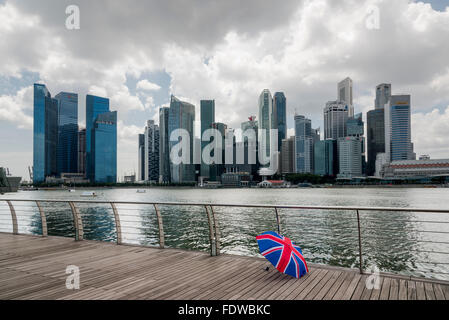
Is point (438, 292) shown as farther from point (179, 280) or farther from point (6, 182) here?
point (6, 182)

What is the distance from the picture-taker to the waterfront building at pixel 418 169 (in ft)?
566

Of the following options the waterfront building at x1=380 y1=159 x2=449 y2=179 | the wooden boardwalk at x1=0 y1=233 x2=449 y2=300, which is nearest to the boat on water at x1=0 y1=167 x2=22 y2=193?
the wooden boardwalk at x1=0 y1=233 x2=449 y2=300

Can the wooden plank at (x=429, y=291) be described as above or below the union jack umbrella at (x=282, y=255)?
below

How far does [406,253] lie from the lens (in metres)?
16.3

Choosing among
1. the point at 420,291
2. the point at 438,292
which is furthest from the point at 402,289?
the point at 438,292

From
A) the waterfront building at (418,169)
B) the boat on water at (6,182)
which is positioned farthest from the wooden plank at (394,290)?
the waterfront building at (418,169)

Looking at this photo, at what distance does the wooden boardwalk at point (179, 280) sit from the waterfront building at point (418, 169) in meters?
208

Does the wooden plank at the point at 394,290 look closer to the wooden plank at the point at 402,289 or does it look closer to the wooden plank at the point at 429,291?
the wooden plank at the point at 402,289

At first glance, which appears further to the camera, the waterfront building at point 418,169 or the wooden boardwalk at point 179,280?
the waterfront building at point 418,169

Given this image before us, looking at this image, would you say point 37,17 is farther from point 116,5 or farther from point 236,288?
point 236,288

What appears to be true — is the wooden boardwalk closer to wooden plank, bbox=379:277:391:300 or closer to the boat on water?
wooden plank, bbox=379:277:391:300

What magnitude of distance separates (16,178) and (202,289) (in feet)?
559

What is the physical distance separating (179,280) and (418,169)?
21724 centimetres
